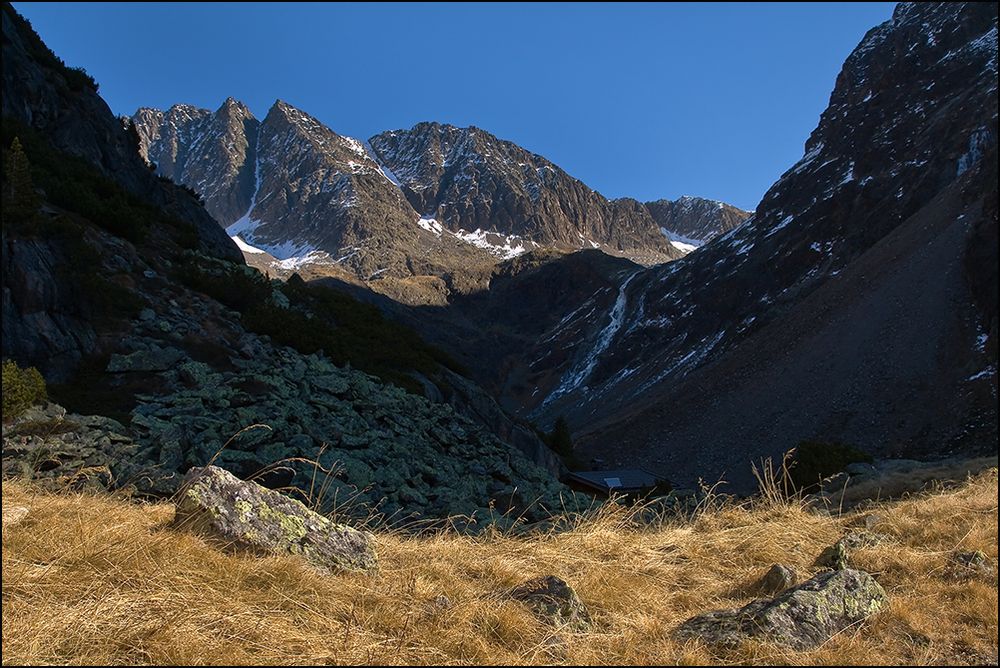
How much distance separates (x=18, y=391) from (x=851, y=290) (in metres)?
66.9

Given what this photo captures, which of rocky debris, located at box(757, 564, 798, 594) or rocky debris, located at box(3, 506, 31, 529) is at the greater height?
rocky debris, located at box(3, 506, 31, 529)

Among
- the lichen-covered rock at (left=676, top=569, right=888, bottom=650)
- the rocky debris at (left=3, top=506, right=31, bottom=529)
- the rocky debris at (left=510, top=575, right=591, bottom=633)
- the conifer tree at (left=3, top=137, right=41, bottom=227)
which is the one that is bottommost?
the lichen-covered rock at (left=676, top=569, right=888, bottom=650)

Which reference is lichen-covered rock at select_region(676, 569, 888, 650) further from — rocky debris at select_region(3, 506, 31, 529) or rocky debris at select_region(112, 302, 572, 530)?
rocky debris at select_region(112, 302, 572, 530)

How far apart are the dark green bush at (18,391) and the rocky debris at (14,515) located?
6927 mm

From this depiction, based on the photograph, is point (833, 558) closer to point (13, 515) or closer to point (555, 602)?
point (555, 602)

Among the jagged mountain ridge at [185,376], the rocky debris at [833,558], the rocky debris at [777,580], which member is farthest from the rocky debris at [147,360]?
the rocky debris at [833,558]

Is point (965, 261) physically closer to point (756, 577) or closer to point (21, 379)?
point (756, 577)

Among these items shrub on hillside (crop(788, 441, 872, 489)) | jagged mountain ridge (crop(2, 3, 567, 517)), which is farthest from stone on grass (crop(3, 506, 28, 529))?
shrub on hillside (crop(788, 441, 872, 489))

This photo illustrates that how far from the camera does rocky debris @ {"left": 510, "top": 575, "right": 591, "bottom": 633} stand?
3463 millimetres

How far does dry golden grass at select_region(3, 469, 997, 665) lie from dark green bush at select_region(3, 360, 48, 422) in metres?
5.87

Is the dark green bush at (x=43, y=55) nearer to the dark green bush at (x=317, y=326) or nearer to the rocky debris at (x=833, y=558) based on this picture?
the dark green bush at (x=317, y=326)

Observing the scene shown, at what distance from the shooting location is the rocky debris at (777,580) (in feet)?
13.5

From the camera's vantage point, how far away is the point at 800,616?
11.1 ft

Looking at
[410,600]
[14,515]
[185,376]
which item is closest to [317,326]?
[185,376]
